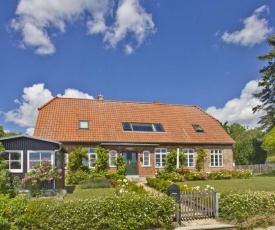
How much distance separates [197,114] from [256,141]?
15260 millimetres

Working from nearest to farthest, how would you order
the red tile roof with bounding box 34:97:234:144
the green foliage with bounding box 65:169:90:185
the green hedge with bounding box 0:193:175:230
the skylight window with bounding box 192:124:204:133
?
the green hedge with bounding box 0:193:175:230 → the green foliage with bounding box 65:169:90:185 → the red tile roof with bounding box 34:97:234:144 → the skylight window with bounding box 192:124:204:133

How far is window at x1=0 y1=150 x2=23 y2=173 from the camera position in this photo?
1538 centimetres

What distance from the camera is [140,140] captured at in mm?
24078

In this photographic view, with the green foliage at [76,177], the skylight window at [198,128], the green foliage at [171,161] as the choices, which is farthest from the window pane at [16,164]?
the skylight window at [198,128]

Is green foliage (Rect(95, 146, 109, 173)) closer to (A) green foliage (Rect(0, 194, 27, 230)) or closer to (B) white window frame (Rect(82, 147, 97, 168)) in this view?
(B) white window frame (Rect(82, 147, 97, 168))

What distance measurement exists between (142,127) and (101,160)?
5.18m

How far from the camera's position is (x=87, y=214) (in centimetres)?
897

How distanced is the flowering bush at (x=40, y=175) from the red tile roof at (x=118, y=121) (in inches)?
290

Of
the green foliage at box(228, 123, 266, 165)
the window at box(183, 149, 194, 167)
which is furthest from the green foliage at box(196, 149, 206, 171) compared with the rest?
the green foliage at box(228, 123, 266, 165)

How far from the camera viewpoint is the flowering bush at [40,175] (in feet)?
47.7

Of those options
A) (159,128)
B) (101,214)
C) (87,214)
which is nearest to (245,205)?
(101,214)

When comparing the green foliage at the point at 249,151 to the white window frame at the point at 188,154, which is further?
the green foliage at the point at 249,151

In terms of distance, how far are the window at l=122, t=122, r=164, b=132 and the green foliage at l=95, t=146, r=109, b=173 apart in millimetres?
3191

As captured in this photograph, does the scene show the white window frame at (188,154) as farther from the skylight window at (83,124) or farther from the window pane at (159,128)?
the skylight window at (83,124)
